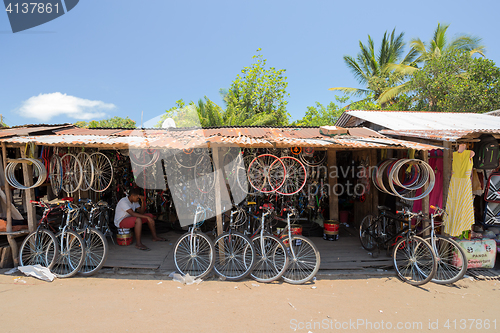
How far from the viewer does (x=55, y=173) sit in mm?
5316

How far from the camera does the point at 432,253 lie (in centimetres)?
421

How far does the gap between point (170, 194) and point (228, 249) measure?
2940mm

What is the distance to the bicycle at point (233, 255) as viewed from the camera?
445 centimetres

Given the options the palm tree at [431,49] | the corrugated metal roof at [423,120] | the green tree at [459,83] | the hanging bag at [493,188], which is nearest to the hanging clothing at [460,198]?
the hanging bag at [493,188]

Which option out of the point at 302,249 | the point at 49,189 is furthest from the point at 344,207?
the point at 49,189

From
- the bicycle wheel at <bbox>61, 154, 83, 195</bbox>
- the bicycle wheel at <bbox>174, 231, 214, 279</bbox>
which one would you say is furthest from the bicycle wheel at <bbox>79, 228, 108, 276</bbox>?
the bicycle wheel at <bbox>174, 231, 214, 279</bbox>

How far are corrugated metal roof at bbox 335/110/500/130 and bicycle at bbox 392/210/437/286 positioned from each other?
9.64 ft

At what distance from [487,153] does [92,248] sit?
742 cm

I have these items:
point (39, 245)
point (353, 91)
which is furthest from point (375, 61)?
point (39, 245)

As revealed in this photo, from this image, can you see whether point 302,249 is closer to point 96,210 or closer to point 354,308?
point 354,308

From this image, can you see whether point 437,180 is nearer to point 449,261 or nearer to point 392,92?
point 449,261

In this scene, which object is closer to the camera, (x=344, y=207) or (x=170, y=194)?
(x=170, y=194)

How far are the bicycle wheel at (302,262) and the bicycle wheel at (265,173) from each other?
1.12 metres

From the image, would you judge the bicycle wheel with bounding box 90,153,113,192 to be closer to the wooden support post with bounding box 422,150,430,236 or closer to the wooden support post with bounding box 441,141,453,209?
the wooden support post with bounding box 422,150,430,236
